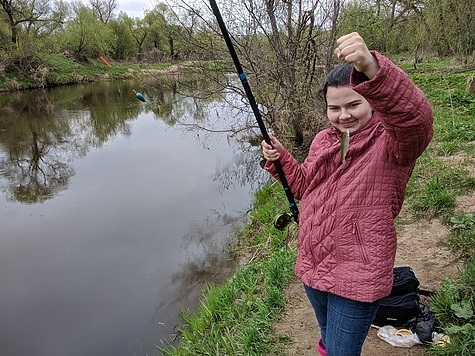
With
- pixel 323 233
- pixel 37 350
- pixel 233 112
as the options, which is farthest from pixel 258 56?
pixel 323 233

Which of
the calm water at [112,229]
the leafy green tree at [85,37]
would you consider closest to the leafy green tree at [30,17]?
the leafy green tree at [85,37]

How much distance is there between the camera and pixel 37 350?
414 centimetres

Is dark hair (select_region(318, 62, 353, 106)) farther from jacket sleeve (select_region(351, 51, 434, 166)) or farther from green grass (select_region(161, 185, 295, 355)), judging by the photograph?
green grass (select_region(161, 185, 295, 355))

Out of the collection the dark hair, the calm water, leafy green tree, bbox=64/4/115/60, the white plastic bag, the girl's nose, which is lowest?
the calm water

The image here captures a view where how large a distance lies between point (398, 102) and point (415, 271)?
254 centimetres

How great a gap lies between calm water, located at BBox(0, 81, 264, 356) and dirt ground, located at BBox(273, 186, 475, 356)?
1.56 meters

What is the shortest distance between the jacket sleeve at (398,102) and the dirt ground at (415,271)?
71.5 inches

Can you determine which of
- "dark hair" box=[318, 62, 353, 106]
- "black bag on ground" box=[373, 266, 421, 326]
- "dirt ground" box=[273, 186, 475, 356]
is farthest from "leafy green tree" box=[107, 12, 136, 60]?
"dark hair" box=[318, 62, 353, 106]

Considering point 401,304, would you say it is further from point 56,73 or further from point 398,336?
point 56,73

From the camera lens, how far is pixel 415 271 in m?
3.34

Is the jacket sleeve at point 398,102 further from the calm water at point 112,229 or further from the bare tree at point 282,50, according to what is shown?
the bare tree at point 282,50

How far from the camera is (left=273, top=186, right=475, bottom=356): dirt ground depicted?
2.68 metres

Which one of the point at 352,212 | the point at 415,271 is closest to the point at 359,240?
the point at 352,212

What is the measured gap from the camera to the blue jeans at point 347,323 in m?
Answer: 1.56
